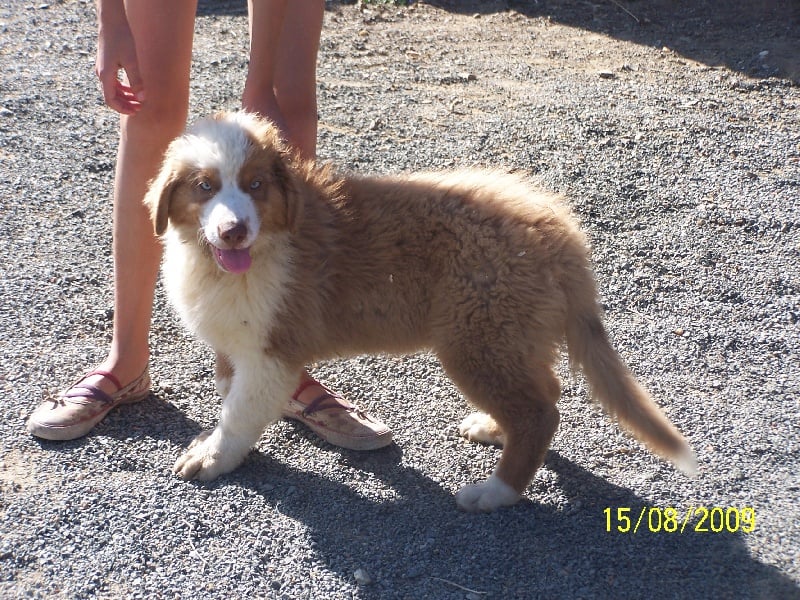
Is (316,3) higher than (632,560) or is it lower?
higher

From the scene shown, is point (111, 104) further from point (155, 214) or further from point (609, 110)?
point (609, 110)

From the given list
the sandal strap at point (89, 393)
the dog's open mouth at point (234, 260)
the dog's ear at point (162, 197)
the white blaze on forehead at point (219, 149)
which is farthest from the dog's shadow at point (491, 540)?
the white blaze on forehead at point (219, 149)

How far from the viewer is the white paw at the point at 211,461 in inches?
130

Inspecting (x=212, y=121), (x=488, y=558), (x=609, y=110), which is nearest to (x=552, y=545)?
(x=488, y=558)

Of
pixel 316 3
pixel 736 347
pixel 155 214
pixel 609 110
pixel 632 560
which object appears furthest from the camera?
pixel 609 110

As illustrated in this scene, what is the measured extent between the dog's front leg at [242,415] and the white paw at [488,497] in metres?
0.81

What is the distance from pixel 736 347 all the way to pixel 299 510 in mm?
2321

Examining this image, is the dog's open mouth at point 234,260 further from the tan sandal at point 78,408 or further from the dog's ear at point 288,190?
the tan sandal at point 78,408

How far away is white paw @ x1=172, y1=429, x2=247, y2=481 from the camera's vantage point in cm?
330

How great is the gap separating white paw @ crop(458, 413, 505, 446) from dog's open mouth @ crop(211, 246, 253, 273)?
1.23 m

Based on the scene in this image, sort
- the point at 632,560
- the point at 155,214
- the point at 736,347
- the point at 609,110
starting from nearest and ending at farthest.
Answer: the point at 632,560 < the point at 155,214 < the point at 736,347 < the point at 609,110

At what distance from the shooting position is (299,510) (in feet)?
10.5
